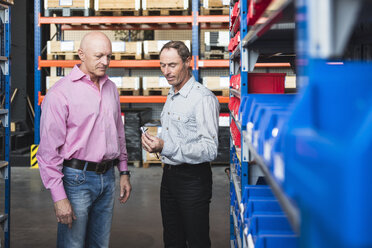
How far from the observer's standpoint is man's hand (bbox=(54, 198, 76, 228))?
2.64m

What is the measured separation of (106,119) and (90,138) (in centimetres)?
19

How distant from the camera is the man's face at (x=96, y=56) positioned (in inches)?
112

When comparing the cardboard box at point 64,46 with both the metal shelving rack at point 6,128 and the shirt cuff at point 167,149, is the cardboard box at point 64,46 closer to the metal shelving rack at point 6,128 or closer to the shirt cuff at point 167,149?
the metal shelving rack at point 6,128

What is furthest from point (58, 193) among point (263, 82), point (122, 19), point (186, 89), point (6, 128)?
point (122, 19)

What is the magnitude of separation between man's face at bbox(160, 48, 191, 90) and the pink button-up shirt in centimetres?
45

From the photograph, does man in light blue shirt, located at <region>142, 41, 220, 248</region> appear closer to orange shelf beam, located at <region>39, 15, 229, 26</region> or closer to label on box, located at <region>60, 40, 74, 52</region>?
orange shelf beam, located at <region>39, 15, 229, 26</region>

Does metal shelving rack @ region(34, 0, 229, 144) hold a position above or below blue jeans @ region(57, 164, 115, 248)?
above

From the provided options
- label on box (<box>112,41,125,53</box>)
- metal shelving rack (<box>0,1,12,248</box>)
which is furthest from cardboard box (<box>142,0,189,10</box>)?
metal shelving rack (<box>0,1,12,248</box>)

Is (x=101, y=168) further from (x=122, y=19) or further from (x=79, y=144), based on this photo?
(x=122, y=19)

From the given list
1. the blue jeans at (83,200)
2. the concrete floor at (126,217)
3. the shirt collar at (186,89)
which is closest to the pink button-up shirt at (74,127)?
the blue jeans at (83,200)

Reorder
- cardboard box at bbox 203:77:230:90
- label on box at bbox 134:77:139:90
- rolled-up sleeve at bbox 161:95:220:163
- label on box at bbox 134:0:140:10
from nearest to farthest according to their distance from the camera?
1. rolled-up sleeve at bbox 161:95:220:163
2. cardboard box at bbox 203:77:230:90
3. label on box at bbox 134:0:140:10
4. label on box at bbox 134:77:139:90

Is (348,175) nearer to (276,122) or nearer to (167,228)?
(276,122)

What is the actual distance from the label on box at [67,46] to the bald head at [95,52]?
620cm

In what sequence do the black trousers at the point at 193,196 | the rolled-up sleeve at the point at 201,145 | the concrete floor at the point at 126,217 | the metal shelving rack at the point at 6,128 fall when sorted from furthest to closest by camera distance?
the concrete floor at the point at 126,217, the metal shelving rack at the point at 6,128, the black trousers at the point at 193,196, the rolled-up sleeve at the point at 201,145
